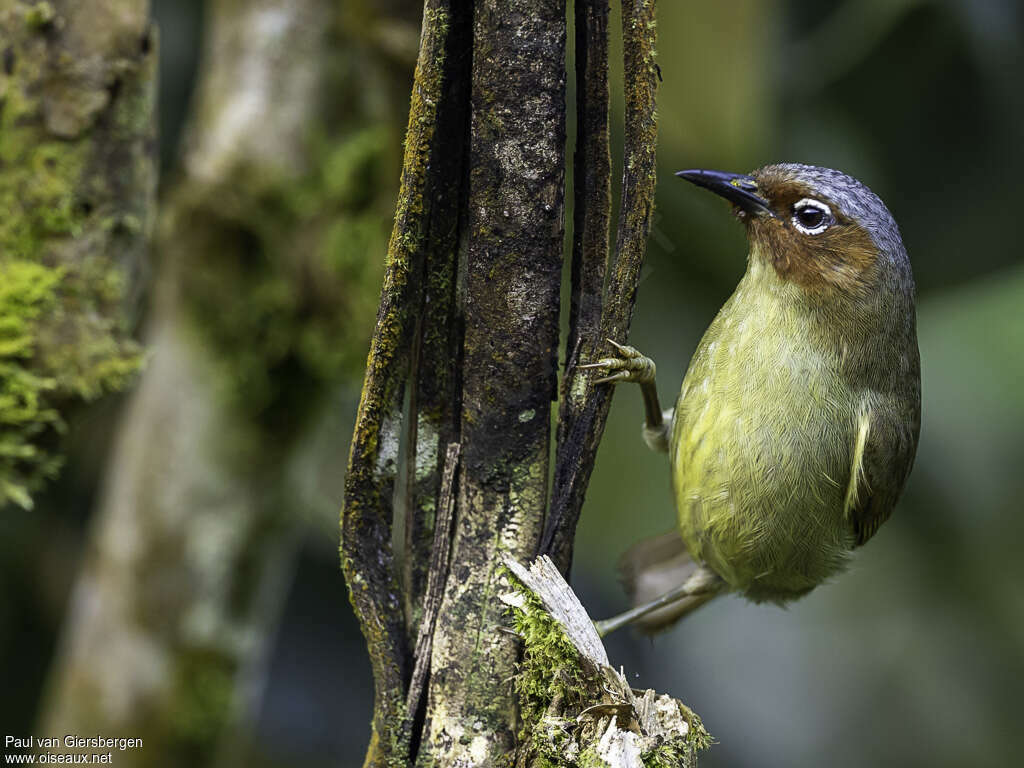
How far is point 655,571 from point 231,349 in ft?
6.31

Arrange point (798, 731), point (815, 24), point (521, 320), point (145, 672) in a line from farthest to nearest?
point (798, 731), point (815, 24), point (145, 672), point (521, 320)

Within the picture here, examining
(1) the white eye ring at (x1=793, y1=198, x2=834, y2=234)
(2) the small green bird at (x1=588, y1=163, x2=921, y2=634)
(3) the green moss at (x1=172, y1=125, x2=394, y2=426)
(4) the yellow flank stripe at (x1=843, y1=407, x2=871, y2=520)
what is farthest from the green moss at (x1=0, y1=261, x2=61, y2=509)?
(4) the yellow flank stripe at (x1=843, y1=407, x2=871, y2=520)

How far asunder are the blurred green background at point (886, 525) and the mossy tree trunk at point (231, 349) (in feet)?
2.80

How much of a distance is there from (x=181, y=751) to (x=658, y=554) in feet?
7.06

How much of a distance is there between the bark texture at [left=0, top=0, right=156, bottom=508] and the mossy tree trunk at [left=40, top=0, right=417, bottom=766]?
0.76 meters

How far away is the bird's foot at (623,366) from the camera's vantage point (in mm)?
1798

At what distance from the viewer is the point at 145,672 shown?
380 centimetres

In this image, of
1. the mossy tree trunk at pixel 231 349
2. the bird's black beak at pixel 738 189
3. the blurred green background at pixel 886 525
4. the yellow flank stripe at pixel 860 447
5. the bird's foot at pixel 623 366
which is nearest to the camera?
the bird's foot at pixel 623 366

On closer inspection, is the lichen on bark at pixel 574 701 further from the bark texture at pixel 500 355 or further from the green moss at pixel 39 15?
the green moss at pixel 39 15

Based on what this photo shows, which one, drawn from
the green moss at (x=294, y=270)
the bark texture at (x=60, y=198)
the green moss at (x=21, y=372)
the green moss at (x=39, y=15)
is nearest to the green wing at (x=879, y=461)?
the green moss at (x=294, y=270)

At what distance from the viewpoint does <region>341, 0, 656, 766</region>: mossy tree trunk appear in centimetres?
166

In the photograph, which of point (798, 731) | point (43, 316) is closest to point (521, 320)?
point (43, 316)

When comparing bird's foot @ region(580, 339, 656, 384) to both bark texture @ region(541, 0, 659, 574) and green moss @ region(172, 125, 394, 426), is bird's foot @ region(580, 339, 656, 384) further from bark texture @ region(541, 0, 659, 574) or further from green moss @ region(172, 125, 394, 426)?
green moss @ region(172, 125, 394, 426)

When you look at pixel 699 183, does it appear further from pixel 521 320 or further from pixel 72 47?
pixel 72 47
